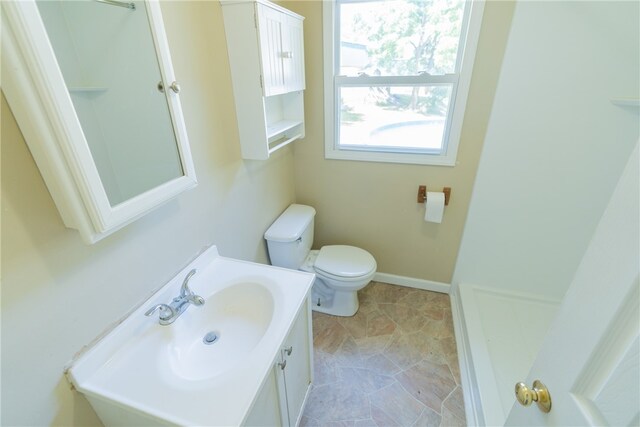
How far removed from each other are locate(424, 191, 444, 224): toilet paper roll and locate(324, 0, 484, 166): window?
21cm

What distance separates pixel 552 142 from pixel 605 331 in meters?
1.55

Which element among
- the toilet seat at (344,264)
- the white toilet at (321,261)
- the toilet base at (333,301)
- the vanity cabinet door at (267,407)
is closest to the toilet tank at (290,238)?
the white toilet at (321,261)

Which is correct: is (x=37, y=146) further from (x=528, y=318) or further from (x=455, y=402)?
(x=528, y=318)

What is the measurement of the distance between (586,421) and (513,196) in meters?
1.60

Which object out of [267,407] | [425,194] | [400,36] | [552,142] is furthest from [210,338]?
[552,142]

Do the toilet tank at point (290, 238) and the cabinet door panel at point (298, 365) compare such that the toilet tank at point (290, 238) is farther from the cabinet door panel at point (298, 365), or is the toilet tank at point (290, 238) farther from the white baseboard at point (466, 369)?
the white baseboard at point (466, 369)

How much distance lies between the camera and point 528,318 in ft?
6.48

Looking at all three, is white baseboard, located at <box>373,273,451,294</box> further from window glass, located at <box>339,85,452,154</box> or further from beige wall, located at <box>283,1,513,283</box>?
window glass, located at <box>339,85,452,154</box>

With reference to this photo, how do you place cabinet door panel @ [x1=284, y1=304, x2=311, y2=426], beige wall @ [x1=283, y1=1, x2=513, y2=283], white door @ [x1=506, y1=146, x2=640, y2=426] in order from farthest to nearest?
beige wall @ [x1=283, y1=1, x2=513, y2=283]
cabinet door panel @ [x1=284, y1=304, x2=311, y2=426]
white door @ [x1=506, y1=146, x2=640, y2=426]

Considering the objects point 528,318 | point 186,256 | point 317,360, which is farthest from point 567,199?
point 186,256

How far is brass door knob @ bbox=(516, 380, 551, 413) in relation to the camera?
0.62m

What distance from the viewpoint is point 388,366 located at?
1.74m

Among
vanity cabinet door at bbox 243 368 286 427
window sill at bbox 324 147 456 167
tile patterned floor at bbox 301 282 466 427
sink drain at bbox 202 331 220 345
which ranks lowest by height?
tile patterned floor at bbox 301 282 466 427

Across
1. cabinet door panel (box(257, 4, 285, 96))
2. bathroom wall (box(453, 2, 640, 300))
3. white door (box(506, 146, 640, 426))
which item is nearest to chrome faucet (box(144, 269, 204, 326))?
cabinet door panel (box(257, 4, 285, 96))
